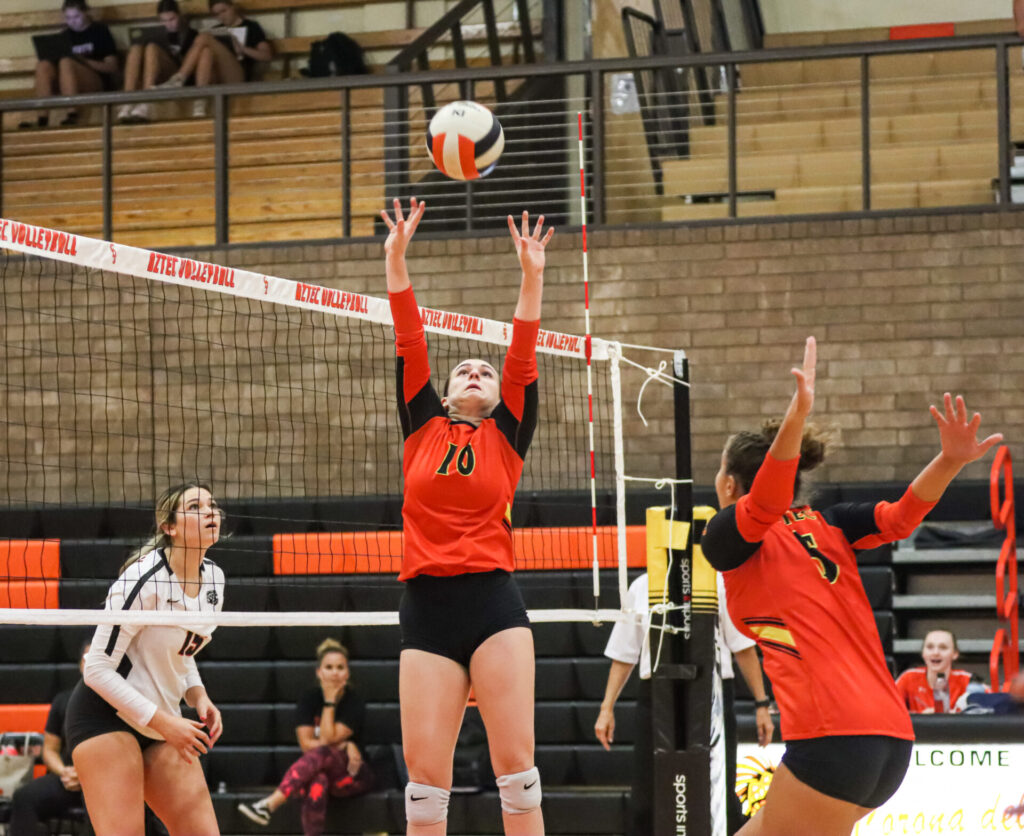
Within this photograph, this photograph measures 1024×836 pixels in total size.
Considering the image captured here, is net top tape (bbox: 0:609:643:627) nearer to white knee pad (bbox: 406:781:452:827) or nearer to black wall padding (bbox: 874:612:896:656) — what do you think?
white knee pad (bbox: 406:781:452:827)

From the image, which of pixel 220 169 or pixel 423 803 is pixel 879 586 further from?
pixel 220 169

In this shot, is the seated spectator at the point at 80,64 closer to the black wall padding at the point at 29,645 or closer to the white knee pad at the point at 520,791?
the black wall padding at the point at 29,645

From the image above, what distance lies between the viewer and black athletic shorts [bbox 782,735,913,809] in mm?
3693

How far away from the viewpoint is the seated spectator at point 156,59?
12.5 metres

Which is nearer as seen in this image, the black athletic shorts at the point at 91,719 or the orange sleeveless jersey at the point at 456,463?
the orange sleeveless jersey at the point at 456,463

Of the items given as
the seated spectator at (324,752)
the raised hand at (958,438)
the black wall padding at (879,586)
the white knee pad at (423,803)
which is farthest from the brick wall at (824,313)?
the raised hand at (958,438)

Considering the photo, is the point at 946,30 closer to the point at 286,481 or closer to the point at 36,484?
the point at 286,481

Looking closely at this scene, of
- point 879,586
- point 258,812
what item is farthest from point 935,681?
point 258,812

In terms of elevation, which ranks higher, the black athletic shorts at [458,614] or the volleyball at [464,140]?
the volleyball at [464,140]

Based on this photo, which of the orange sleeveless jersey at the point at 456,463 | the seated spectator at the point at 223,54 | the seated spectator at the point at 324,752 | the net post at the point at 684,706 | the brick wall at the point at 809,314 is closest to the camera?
the orange sleeveless jersey at the point at 456,463

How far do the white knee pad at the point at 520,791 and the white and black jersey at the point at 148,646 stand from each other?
1225 mm

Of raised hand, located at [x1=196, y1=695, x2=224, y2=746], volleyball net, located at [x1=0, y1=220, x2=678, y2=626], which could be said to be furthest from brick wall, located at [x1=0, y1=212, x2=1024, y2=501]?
raised hand, located at [x1=196, y1=695, x2=224, y2=746]

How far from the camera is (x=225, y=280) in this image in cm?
584

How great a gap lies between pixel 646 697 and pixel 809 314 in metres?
4.39
